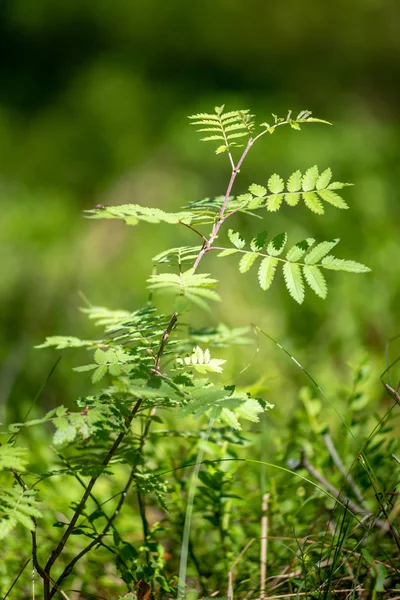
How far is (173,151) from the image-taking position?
14.5 feet

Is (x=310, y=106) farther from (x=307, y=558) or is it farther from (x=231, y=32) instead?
(x=307, y=558)

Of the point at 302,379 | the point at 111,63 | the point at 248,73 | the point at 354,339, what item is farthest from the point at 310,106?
the point at 302,379

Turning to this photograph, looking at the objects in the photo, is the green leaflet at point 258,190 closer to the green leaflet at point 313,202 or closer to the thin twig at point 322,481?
the green leaflet at point 313,202

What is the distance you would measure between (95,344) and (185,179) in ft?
10.0

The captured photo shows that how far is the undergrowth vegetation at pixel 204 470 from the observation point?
1.00 m

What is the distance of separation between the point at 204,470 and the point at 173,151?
3.39 meters

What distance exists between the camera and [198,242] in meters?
3.40

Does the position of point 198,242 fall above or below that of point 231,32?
below

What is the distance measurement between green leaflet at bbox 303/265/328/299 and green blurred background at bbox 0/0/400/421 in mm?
1205

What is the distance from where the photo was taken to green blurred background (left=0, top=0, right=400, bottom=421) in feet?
9.77

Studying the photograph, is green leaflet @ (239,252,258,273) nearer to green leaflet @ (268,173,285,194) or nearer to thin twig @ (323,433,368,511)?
green leaflet @ (268,173,285,194)

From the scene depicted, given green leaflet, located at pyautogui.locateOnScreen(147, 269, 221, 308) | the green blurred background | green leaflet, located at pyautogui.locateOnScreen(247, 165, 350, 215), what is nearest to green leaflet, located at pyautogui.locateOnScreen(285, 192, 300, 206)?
green leaflet, located at pyautogui.locateOnScreen(247, 165, 350, 215)

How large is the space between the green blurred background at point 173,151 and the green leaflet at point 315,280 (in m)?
1.20

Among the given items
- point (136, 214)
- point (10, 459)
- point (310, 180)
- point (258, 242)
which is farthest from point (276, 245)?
point (10, 459)
